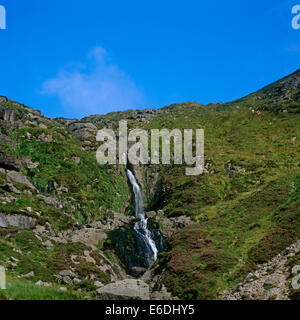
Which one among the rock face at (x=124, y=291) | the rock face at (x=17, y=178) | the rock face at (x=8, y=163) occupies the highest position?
the rock face at (x=8, y=163)

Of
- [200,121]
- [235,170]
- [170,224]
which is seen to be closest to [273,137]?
[235,170]

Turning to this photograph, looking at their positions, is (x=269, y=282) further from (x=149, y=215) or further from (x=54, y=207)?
(x=54, y=207)

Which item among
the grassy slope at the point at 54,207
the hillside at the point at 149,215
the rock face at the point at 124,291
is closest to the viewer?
the rock face at the point at 124,291

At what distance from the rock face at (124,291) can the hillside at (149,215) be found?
65 centimetres

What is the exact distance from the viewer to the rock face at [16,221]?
33.4 metres

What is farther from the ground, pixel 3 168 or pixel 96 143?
pixel 96 143

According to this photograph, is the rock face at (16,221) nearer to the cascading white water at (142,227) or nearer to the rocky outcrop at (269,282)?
the cascading white water at (142,227)

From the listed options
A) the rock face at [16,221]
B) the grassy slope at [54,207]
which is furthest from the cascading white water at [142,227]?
the rock face at [16,221]

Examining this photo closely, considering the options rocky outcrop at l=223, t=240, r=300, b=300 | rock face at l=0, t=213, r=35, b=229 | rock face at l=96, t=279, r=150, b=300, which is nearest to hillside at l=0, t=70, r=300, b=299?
rock face at l=0, t=213, r=35, b=229

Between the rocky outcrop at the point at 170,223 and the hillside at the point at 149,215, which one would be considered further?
the rocky outcrop at the point at 170,223

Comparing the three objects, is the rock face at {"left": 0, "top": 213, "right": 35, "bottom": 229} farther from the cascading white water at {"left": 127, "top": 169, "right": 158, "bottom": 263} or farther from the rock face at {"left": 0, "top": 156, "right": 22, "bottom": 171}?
the cascading white water at {"left": 127, "top": 169, "right": 158, "bottom": 263}

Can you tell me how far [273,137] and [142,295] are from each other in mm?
71214

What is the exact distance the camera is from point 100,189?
57.2 meters
